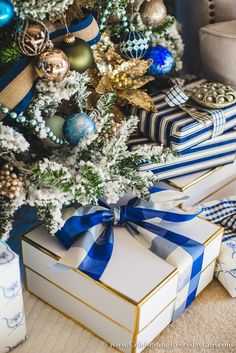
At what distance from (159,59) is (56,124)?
0.36 metres

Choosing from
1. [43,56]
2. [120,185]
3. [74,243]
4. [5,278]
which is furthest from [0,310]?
[43,56]

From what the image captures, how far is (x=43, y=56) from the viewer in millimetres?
809

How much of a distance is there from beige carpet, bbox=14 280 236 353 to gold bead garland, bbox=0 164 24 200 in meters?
0.26

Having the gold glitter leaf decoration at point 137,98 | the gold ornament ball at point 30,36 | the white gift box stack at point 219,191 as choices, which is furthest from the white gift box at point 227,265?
the gold ornament ball at point 30,36

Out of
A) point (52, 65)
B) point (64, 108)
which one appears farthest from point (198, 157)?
point (52, 65)

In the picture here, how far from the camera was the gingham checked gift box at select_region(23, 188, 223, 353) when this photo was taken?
83 cm

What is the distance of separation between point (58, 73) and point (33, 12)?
106mm

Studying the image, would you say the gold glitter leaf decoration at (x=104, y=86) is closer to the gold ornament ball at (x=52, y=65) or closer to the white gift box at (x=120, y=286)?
the gold ornament ball at (x=52, y=65)

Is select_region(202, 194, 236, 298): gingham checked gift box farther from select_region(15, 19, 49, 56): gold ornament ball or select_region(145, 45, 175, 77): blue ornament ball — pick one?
select_region(15, 19, 49, 56): gold ornament ball

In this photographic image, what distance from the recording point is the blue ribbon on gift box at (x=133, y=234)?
87 centimetres

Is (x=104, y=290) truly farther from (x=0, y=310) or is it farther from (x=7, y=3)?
(x=7, y=3)

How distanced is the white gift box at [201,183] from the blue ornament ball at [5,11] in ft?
1.55

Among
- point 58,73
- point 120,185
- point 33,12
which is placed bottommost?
point 120,185

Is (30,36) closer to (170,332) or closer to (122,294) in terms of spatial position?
(122,294)
